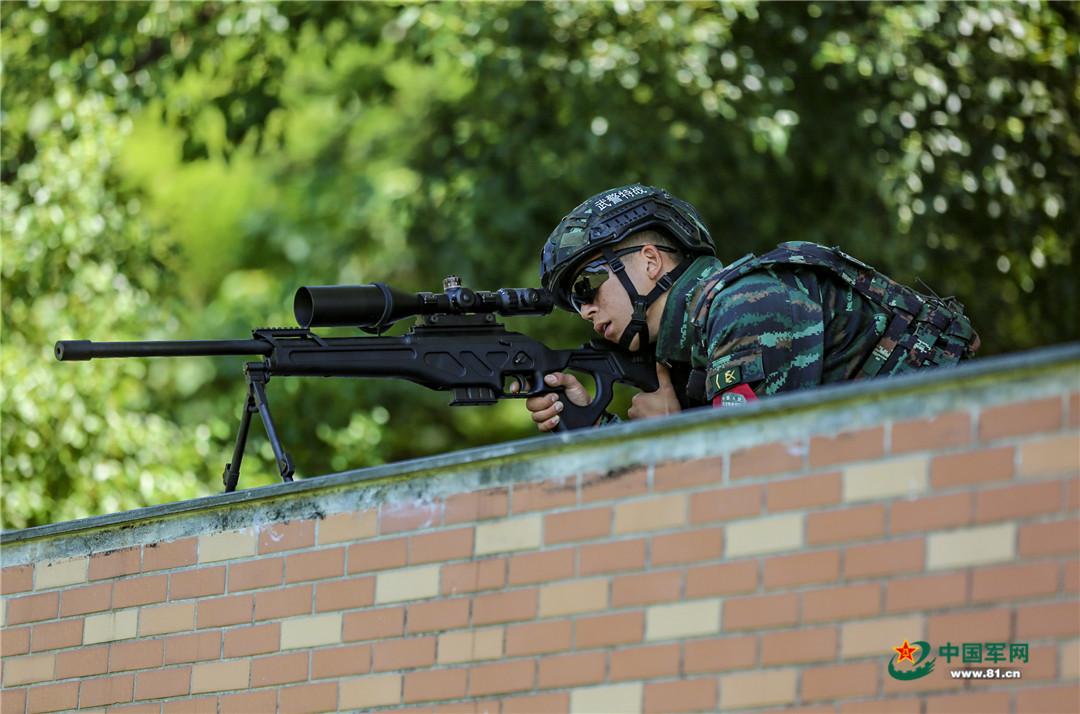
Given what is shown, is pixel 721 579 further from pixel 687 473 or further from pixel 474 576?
pixel 474 576

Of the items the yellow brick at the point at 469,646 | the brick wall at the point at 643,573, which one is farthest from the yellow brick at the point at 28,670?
Answer: the yellow brick at the point at 469,646

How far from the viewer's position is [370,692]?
334 cm

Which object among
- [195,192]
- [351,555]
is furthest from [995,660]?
[195,192]

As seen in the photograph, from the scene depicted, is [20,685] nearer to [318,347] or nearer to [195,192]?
[318,347]

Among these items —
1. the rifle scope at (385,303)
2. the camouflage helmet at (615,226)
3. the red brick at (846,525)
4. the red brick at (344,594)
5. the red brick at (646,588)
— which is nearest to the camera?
the red brick at (846,525)

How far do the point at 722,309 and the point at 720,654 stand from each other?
153 centimetres

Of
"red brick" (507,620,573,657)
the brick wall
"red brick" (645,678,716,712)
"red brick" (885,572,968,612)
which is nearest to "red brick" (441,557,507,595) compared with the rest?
the brick wall

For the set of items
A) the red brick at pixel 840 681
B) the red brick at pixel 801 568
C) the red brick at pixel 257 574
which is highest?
the red brick at pixel 257 574

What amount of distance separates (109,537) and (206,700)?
1.88ft

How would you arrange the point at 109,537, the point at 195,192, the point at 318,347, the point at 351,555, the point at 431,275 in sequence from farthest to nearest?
the point at 195,192 → the point at 431,275 → the point at 318,347 → the point at 109,537 → the point at 351,555

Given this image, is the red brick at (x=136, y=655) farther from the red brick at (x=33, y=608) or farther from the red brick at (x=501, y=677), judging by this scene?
the red brick at (x=501, y=677)

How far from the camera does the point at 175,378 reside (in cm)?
1273

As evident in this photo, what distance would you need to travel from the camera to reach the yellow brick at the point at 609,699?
2941 millimetres

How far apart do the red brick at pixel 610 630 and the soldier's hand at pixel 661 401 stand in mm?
1948
